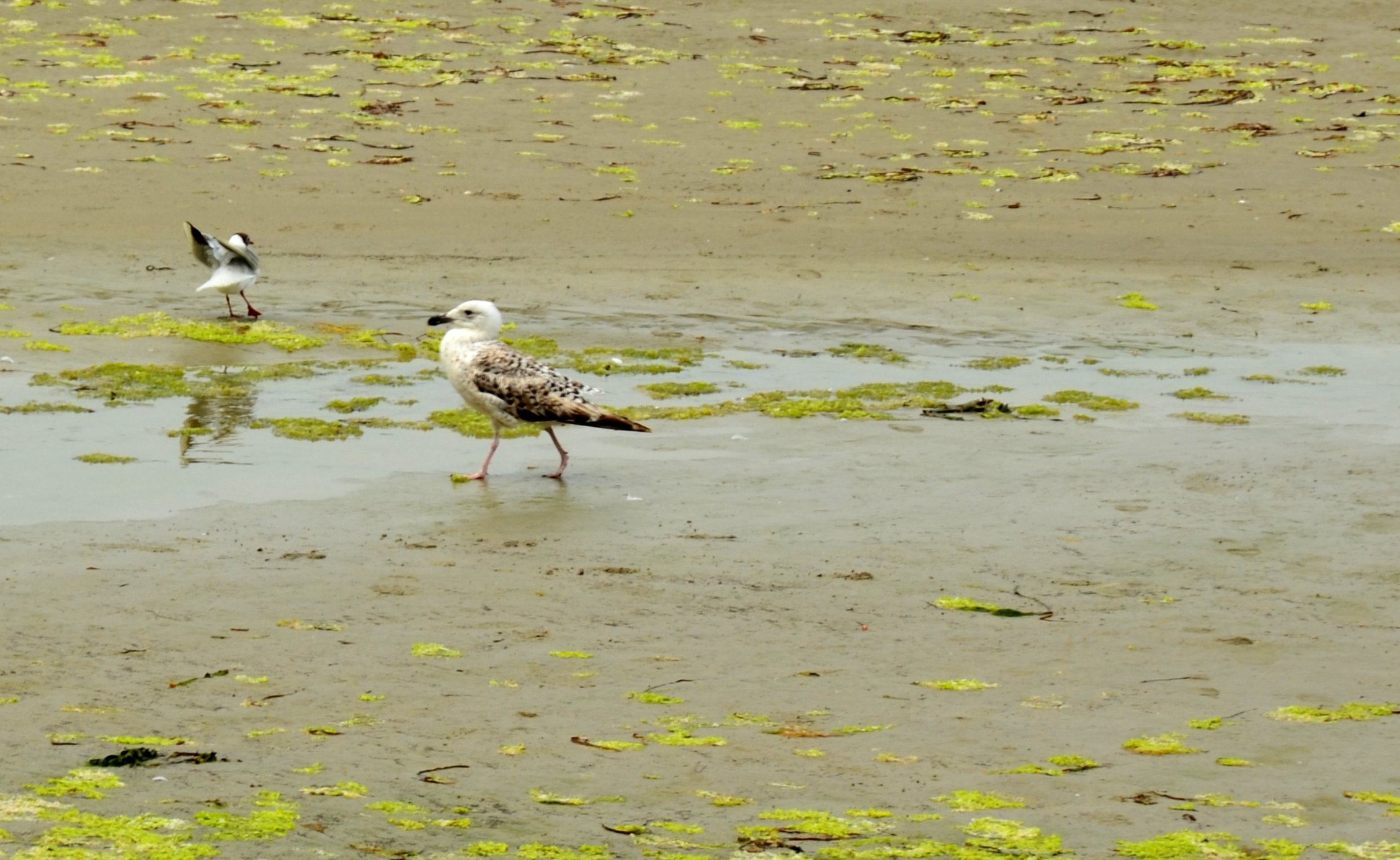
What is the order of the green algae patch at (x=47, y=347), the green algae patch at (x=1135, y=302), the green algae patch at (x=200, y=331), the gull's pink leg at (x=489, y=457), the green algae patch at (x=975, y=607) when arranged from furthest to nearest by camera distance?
the green algae patch at (x=1135, y=302)
the green algae patch at (x=200, y=331)
the green algae patch at (x=47, y=347)
the gull's pink leg at (x=489, y=457)
the green algae patch at (x=975, y=607)


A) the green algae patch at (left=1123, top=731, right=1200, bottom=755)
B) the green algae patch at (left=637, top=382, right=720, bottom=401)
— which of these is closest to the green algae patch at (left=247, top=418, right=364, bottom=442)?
the green algae patch at (left=637, top=382, right=720, bottom=401)

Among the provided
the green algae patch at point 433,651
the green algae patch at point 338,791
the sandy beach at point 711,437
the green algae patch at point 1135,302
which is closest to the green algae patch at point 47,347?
the sandy beach at point 711,437

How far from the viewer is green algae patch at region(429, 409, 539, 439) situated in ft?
36.6

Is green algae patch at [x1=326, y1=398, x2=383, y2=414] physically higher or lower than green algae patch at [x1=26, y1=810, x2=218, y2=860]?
lower

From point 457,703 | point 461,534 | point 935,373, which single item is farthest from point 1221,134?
point 457,703

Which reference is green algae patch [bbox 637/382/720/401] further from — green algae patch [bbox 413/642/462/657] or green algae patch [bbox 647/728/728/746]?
green algae patch [bbox 647/728/728/746]

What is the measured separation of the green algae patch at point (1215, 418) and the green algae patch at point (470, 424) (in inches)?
163

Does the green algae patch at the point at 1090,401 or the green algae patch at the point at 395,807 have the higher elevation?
the green algae patch at the point at 395,807

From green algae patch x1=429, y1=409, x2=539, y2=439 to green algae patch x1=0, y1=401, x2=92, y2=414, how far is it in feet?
7.02

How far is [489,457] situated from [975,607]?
10.9 ft

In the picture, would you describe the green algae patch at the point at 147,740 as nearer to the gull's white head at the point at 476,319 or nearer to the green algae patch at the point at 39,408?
the gull's white head at the point at 476,319

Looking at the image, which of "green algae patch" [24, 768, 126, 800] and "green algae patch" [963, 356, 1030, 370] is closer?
"green algae patch" [24, 768, 126, 800]

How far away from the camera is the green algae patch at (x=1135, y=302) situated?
1483 cm

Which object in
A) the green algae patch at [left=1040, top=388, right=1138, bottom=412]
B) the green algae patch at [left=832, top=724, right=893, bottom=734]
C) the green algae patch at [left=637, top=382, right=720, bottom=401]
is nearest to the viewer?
the green algae patch at [left=832, top=724, right=893, bottom=734]
